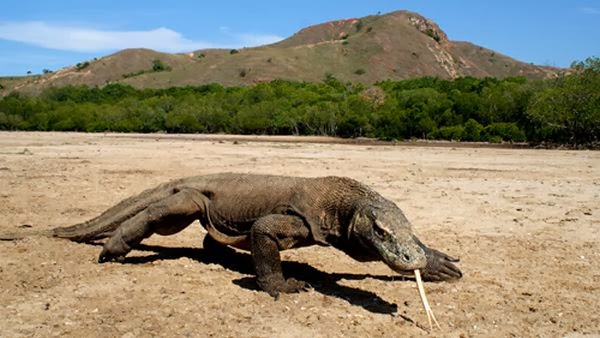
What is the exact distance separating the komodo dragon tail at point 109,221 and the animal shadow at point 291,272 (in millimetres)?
537

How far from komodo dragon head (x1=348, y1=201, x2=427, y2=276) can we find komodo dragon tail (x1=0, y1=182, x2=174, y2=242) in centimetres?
281

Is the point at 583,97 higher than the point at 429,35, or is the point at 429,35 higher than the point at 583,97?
the point at 429,35

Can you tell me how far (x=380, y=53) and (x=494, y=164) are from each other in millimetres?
117573

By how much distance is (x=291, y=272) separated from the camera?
7168 millimetres

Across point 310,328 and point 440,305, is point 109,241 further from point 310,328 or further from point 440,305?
point 440,305

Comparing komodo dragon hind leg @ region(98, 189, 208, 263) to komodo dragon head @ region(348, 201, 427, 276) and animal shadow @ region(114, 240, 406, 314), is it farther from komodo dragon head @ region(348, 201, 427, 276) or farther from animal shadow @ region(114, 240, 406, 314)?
komodo dragon head @ region(348, 201, 427, 276)

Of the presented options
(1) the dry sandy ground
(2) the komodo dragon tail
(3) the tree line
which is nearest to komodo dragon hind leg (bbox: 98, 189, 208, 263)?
(1) the dry sandy ground

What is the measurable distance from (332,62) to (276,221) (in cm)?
12648

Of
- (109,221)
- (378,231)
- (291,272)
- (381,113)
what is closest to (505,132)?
(381,113)

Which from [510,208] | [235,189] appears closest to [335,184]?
[235,189]

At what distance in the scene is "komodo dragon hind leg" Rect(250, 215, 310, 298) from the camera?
6234 millimetres

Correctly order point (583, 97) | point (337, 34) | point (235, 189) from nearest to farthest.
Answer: point (235, 189) < point (583, 97) < point (337, 34)

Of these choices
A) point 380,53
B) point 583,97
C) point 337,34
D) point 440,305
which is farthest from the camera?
point 337,34

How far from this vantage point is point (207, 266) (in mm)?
7328
